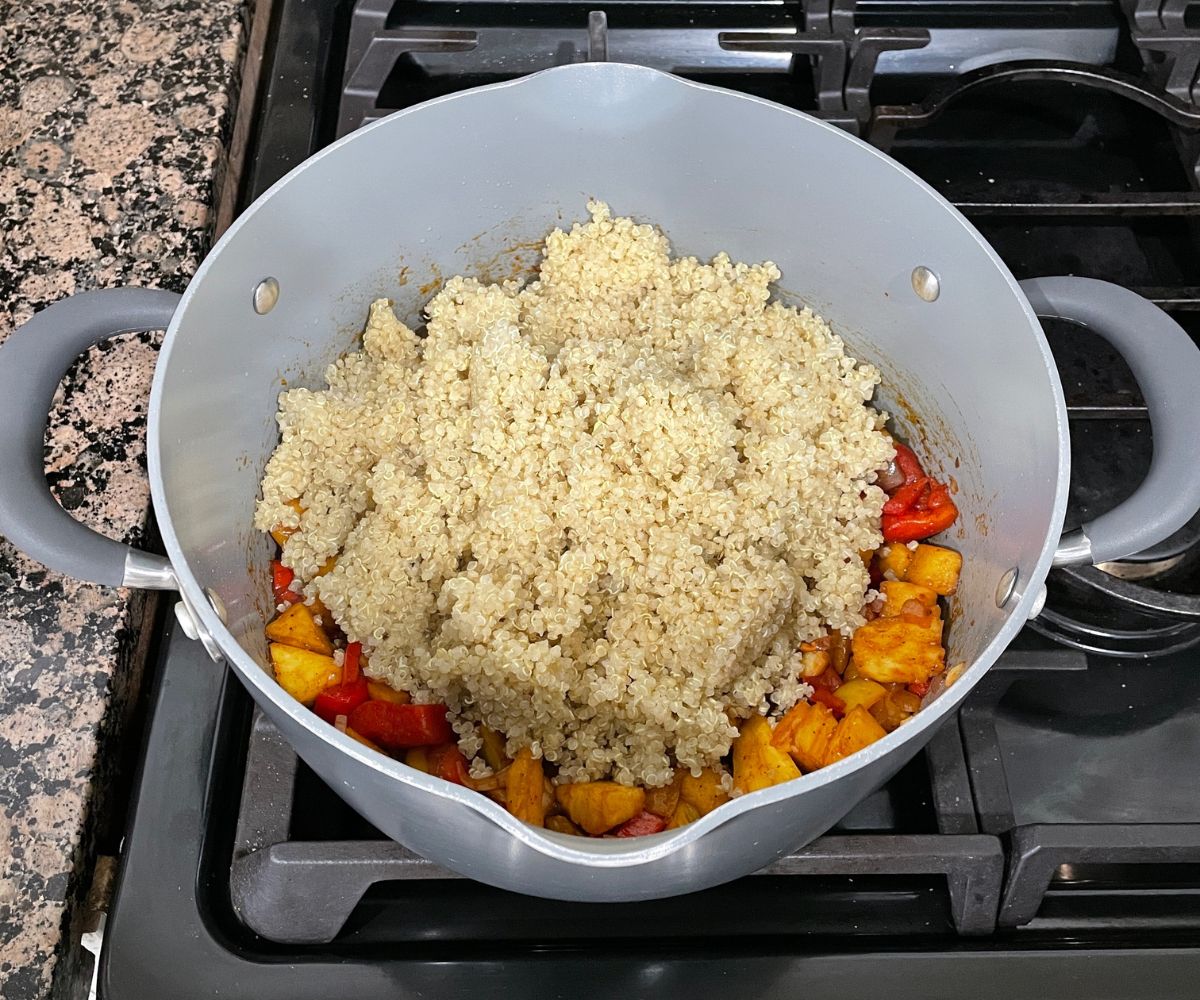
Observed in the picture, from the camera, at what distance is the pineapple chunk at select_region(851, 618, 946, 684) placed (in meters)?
0.79

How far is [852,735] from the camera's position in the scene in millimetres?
752

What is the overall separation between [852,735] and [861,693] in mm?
49

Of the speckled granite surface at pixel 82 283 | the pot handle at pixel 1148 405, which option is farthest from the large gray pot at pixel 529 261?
the speckled granite surface at pixel 82 283

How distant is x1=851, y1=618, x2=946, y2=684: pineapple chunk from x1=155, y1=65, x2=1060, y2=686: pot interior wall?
0.02 meters

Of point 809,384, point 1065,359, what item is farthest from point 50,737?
point 1065,359

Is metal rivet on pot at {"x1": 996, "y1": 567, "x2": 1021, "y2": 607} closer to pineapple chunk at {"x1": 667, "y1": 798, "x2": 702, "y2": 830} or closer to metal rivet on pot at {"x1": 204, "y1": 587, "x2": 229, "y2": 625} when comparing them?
pineapple chunk at {"x1": 667, "y1": 798, "x2": 702, "y2": 830}

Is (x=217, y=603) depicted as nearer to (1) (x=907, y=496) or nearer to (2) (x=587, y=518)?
(2) (x=587, y=518)

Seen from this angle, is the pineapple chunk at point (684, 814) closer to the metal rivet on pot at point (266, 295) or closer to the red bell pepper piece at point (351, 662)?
the red bell pepper piece at point (351, 662)

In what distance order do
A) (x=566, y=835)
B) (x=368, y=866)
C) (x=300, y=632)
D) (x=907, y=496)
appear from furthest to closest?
(x=907, y=496) < (x=300, y=632) < (x=368, y=866) < (x=566, y=835)

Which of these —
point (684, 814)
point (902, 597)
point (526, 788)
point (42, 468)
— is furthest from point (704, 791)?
point (42, 468)

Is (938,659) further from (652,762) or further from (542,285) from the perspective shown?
(542,285)

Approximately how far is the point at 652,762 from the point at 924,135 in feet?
2.34

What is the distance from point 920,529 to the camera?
2.92 feet

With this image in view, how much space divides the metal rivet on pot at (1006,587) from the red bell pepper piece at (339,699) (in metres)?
0.45
